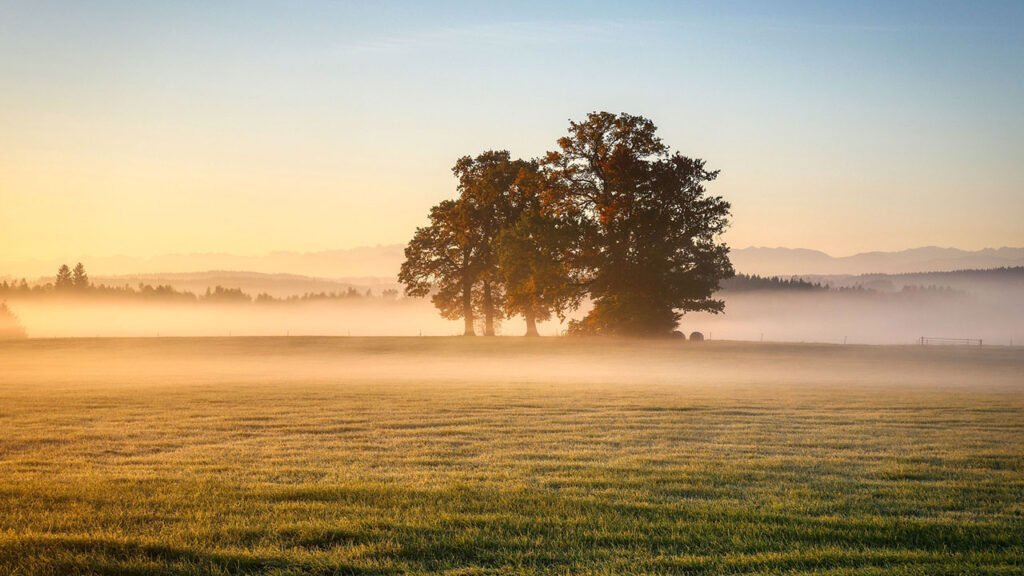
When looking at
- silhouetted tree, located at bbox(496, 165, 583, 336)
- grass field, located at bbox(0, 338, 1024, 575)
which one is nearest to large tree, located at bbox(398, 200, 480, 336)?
silhouetted tree, located at bbox(496, 165, 583, 336)

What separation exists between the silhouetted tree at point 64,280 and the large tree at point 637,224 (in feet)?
329

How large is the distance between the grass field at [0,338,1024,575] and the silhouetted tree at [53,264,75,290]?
364 feet

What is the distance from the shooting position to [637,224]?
1965 inches

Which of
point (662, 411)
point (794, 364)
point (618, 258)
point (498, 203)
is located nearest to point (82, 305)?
point (498, 203)

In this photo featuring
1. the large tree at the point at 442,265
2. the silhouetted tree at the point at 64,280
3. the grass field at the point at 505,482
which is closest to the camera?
the grass field at the point at 505,482

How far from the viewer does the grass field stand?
632 centimetres

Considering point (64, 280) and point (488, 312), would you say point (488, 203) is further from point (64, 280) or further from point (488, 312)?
point (64, 280)

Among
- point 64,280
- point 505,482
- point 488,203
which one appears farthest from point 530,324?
point 64,280

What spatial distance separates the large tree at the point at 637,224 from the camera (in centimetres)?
4953

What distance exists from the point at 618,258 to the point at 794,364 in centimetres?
1376

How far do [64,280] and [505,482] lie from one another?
132m

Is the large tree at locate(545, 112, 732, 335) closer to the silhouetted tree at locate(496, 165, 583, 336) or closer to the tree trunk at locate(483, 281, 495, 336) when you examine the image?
the silhouetted tree at locate(496, 165, 583, 336)

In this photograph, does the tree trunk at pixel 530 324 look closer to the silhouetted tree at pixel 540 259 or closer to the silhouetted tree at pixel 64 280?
the silhouetted tree at pixel 540 259

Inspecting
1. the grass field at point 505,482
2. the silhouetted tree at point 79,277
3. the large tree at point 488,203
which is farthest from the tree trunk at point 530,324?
the silhouetted tree at point 79,277
